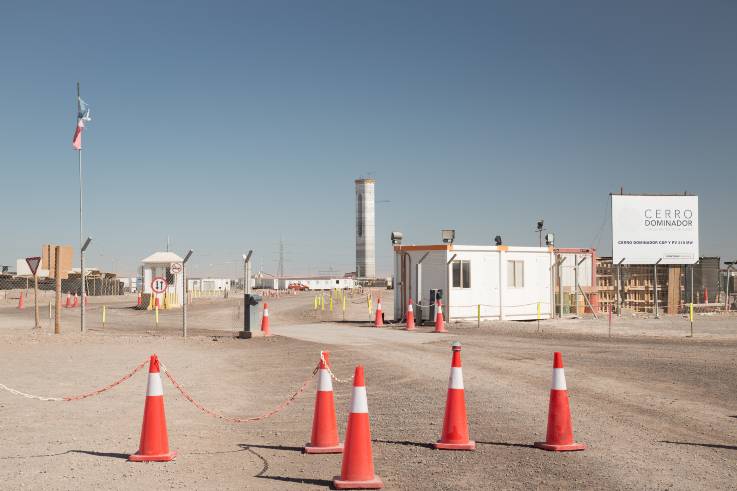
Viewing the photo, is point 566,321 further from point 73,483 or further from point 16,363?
point 73,483

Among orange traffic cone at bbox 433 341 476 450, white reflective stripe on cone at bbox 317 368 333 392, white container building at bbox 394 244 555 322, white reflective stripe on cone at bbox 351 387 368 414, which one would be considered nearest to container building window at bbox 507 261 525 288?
white container building at bbox 394 244 555 322

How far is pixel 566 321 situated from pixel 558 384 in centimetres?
2423

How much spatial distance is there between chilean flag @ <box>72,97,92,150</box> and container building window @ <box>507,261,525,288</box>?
16212 mm

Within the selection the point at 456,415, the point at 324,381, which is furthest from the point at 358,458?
the point at 456,415

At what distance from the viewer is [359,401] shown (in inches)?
280

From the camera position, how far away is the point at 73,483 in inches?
270

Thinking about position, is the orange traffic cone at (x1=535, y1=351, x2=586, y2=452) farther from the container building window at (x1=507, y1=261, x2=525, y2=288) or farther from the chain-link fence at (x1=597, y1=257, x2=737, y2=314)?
the chain-link fence at (x1=597, y1=257, x2=737, y2=314)

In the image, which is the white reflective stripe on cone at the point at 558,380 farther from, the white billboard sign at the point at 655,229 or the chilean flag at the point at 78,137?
the white billboard sign at the point at 655,229

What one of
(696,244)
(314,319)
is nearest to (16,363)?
(314,319)

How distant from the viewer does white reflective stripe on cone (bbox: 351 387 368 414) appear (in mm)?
7071

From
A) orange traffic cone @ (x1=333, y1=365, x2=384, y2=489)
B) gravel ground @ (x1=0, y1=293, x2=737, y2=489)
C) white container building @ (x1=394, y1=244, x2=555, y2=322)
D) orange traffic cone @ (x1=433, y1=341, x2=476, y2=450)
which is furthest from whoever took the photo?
white container building @ (x1=394, y1=244, x2=555, y2=322)

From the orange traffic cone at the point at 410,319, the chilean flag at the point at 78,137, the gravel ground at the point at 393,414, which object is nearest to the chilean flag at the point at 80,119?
the chilean flag at the point at 78,137

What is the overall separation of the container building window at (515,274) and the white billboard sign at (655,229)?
7.85 m

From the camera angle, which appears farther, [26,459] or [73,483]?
[26,459]
